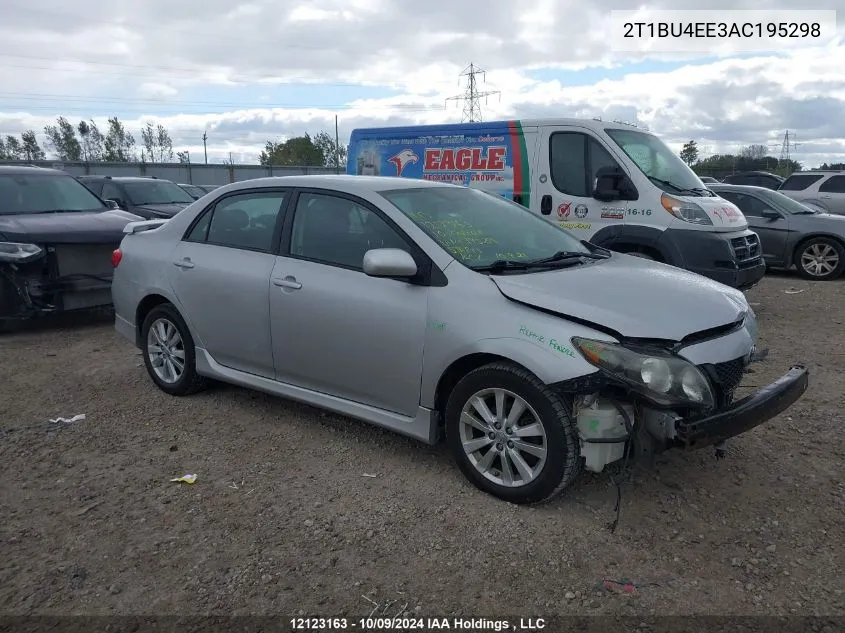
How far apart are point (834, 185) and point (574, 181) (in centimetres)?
1083

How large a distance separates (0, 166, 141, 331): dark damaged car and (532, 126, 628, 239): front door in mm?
4691

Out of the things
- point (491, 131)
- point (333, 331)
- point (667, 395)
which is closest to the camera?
point (667, 395)

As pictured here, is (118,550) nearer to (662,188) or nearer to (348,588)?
(348,588)

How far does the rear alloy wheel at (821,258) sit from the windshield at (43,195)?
34.1 feet

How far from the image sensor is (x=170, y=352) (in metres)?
5.17

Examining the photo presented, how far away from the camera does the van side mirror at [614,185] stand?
7223 mm

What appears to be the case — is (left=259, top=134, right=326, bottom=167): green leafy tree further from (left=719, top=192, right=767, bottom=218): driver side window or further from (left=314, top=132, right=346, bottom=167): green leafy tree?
(left=719, top=192, right=767, bottom=218): driver side window

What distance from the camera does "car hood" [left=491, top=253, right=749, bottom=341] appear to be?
130 inches

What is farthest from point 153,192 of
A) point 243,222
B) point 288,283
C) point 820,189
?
point 820,189

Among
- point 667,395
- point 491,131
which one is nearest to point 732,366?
point 667,395

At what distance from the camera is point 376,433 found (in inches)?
176

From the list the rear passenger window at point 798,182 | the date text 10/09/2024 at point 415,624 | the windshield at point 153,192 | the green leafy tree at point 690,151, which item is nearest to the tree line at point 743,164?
the green leafy tree at point 690,151

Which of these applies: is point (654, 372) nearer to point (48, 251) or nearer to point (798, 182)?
point (48, 251)

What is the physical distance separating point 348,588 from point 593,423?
1319 millimetres
